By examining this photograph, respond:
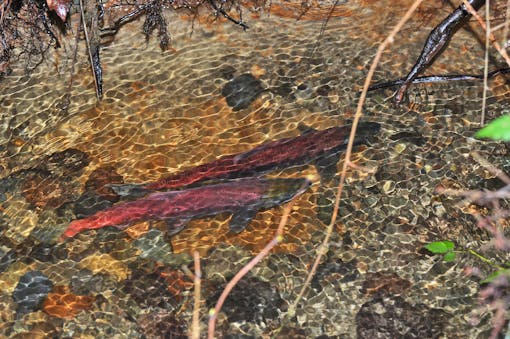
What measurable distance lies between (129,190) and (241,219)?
0.82 meters

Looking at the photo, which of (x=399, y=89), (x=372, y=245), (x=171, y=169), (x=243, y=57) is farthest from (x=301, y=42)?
(x=372, y=245)

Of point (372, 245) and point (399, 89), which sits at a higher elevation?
point (399, 89)

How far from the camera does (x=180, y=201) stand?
12.8 feet

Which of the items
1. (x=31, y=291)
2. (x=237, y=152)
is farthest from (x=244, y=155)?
(x=31, y=291)

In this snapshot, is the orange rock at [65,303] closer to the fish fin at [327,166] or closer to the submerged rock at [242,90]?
the fish fin at [327,166]

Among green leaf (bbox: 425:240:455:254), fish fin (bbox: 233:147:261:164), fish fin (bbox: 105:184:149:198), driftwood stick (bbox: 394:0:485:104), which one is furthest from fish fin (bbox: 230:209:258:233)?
driftwood stick (bbox: 394:0:485:104)

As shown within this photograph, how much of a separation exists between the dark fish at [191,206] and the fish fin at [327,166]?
28cm

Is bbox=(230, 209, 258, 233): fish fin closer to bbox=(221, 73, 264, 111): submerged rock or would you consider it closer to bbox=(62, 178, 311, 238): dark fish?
bbox=(62, 178, 311, 238): dark fish

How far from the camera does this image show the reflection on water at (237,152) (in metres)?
3.43

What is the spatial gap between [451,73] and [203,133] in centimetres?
203

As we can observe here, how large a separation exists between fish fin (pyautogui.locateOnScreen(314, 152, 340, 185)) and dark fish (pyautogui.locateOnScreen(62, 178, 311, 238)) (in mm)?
280

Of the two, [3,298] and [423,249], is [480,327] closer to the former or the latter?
[423,249]

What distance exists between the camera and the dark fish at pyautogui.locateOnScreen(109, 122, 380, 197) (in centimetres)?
408

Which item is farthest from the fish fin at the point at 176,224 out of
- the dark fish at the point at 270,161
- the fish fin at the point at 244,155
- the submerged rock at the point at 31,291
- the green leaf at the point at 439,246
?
the green leaf at the point at 439,246
